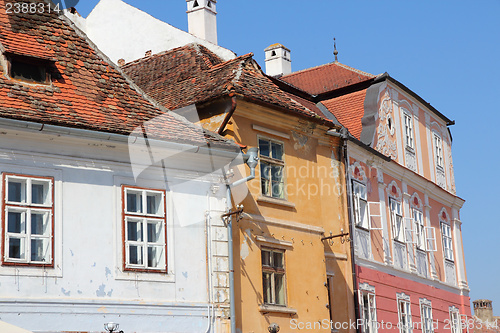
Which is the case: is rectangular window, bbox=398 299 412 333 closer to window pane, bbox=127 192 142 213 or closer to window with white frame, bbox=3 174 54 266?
window pane, bbox=127 192 142 213

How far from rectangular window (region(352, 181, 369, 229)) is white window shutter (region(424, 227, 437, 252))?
15.4 feet

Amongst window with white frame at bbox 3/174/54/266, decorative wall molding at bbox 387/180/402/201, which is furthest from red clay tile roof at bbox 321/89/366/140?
window with white frame at bbox 3/174/54/266

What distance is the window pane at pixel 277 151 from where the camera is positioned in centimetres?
1871

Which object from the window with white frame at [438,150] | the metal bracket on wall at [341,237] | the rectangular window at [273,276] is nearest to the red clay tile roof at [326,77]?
the window with white frame at [438,150]

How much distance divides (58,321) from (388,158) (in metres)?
12.9

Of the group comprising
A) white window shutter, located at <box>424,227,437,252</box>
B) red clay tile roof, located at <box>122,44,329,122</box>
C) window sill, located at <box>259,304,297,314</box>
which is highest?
red clay tile roof, located at <box>122,44,329,122</box>

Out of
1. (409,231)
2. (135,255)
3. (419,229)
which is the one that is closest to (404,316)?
(409,231)

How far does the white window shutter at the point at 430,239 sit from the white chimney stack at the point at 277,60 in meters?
7.74

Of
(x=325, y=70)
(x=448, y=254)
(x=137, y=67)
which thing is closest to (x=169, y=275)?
(x=137, y=67)

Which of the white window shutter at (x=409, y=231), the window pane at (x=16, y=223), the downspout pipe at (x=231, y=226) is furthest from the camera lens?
the white window shutter at (x=409, y=231)

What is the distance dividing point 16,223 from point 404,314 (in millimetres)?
13554

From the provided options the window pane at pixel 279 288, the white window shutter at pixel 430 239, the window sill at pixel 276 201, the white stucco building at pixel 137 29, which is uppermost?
the white stucco building at pixel 137 29

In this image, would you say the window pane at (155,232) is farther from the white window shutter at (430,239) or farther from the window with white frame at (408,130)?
the white window shutter at (430,239)

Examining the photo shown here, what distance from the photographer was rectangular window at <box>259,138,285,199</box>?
1828 centimetres
